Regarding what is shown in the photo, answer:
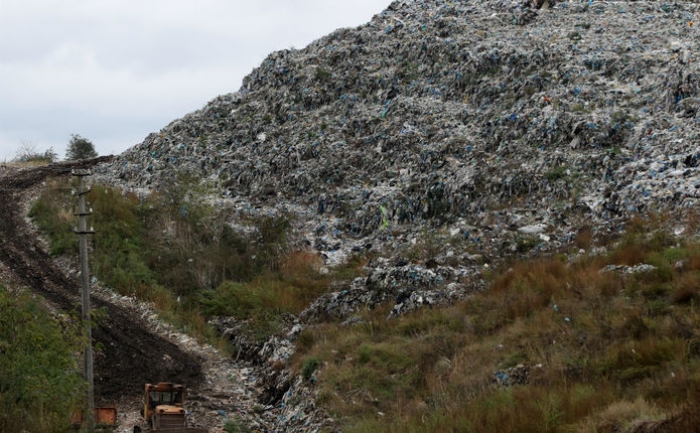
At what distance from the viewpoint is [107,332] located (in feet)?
63.0

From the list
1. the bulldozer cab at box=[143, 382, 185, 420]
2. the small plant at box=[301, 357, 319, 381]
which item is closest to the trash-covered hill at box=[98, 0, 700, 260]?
the small plant at box=[301, 357, 319, 381]

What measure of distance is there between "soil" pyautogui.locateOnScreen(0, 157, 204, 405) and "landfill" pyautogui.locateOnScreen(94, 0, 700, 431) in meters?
2.53

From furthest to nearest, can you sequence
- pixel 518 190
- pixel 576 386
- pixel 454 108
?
pixel 454 108
pixel 518 190
pixel 576 386

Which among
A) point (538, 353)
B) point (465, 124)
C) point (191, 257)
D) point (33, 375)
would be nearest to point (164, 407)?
point (33, 375)

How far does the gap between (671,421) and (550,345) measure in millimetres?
4502

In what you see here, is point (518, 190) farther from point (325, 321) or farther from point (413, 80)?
point (413, 80)

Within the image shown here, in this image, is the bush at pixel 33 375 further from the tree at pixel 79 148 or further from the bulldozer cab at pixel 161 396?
the tree at pixel 79 148

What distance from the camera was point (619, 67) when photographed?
80.1 ft

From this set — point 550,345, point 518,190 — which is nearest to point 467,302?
point 550,345

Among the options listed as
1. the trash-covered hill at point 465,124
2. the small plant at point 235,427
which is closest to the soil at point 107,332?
the small plant at point 235,427

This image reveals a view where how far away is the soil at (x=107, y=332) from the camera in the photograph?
17.2 m

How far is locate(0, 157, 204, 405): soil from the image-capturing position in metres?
17.2

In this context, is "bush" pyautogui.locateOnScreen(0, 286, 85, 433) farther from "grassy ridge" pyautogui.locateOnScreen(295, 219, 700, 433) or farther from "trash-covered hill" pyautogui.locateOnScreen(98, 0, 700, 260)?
"trash-covered hill" pyautogui.locateOnScreen(98, 0, 700, 260)

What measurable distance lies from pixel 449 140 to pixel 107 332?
13.0m
